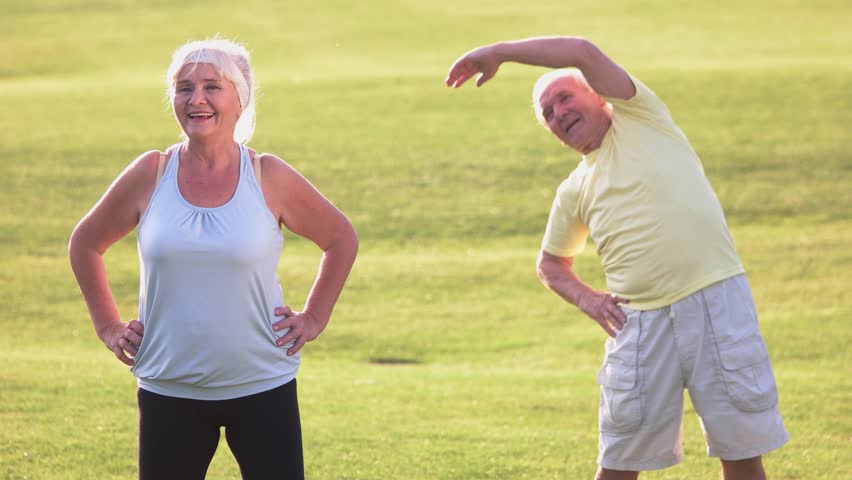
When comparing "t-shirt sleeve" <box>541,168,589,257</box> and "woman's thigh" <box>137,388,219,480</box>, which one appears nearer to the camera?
"woman's thigh" <box>137,388,219,480</box>

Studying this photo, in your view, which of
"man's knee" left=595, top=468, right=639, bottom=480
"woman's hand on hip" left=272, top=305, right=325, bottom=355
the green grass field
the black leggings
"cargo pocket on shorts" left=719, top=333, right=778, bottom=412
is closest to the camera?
the black leggings

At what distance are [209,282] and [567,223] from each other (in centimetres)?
172

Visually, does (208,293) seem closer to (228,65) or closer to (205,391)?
A: (205,391)

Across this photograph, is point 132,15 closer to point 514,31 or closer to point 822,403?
point 514,31

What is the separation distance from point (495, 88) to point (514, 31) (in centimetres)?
663

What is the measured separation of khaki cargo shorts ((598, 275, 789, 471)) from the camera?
450 centimetres

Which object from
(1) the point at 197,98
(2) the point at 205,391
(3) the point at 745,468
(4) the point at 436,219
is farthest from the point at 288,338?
(4) the point at 436,219

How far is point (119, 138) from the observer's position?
718 inches

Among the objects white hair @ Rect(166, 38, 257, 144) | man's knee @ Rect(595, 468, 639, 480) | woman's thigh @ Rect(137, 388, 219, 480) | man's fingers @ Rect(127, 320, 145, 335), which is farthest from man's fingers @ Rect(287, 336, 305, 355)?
man's knee @ Rect(595, 468, 639, 480)

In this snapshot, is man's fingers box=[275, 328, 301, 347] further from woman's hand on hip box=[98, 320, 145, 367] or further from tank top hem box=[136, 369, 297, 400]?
woman's hand on hip box=[98, 320, 145, 367]

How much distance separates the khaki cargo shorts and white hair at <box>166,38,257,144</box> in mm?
1740

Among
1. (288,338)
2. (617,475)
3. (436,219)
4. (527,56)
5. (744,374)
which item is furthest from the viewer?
(436,219)

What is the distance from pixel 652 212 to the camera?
456 cm

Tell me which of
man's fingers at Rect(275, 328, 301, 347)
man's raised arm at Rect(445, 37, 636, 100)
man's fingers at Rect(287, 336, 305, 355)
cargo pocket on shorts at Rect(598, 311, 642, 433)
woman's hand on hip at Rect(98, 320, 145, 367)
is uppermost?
man's raised arm at Rect(445, 37, 636, 100)
